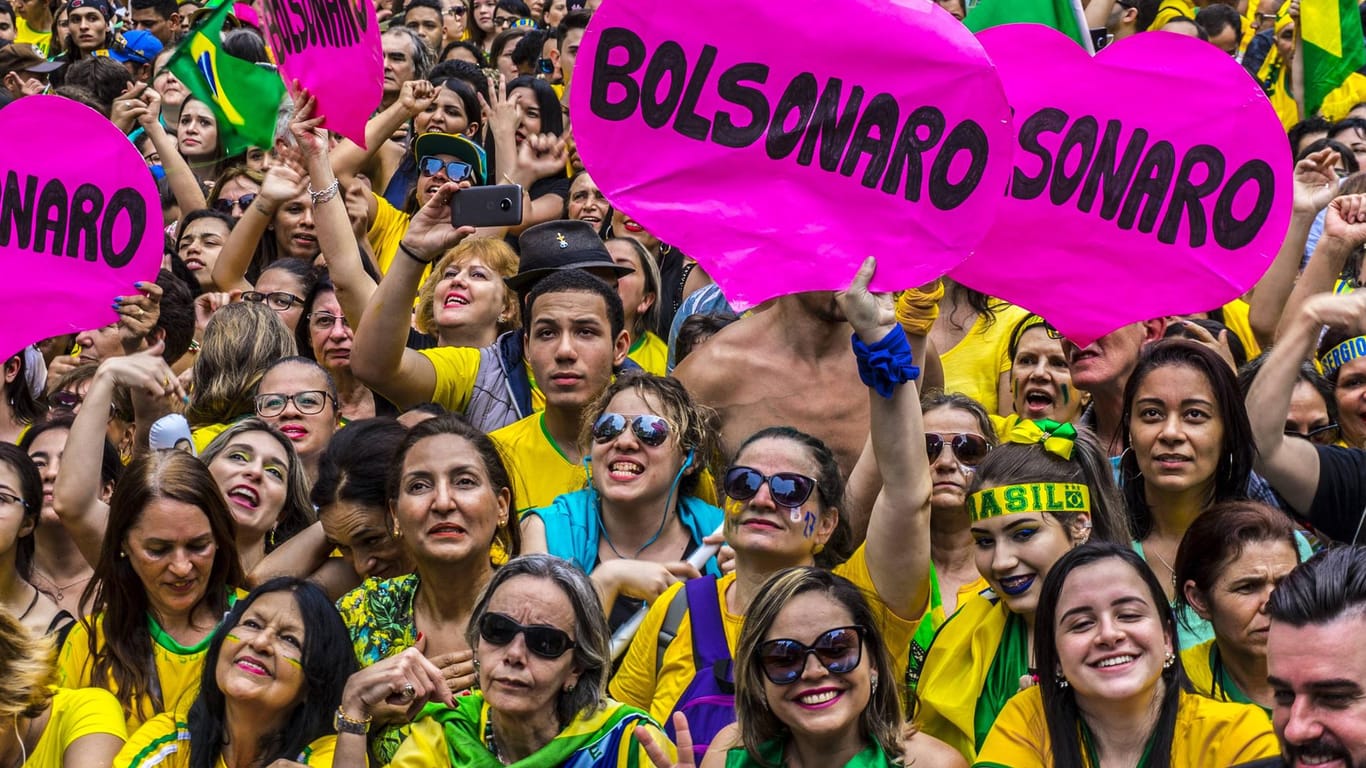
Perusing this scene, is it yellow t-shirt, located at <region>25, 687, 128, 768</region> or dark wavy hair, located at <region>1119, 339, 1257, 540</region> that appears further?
dark wavy hair, located at <region>1119, 339, 1257, 540</region>

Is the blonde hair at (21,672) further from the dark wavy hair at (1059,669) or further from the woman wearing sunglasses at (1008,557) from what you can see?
the dark wavy hair at (1059,669)

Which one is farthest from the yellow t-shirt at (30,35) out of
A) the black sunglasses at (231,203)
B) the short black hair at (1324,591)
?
the short black hair at (1324,591)

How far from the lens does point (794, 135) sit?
471cm

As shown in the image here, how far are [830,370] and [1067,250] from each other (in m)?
0.91

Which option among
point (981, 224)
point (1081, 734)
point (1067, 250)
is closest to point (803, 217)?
point (981, 224)

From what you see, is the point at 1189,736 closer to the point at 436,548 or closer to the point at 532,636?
the point at 532,636

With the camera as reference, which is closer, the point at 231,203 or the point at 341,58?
the point at 341,58

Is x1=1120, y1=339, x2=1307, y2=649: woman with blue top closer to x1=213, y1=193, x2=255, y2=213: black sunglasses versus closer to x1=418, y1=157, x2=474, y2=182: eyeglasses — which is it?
x1=418, y1=157, x2=474, y2=182: eyeglasses

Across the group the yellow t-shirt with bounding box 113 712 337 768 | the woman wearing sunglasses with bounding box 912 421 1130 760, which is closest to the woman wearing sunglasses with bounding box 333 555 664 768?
the yellow t-shirt with bounding box 113 712 337 768

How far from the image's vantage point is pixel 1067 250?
518 centimetres

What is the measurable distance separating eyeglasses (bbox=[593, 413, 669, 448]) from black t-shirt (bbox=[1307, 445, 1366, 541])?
170 cm

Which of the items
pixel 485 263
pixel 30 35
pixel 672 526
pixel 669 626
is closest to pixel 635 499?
pixel 672 526

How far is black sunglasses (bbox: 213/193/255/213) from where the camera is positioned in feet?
27.9

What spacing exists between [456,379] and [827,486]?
1.84m
